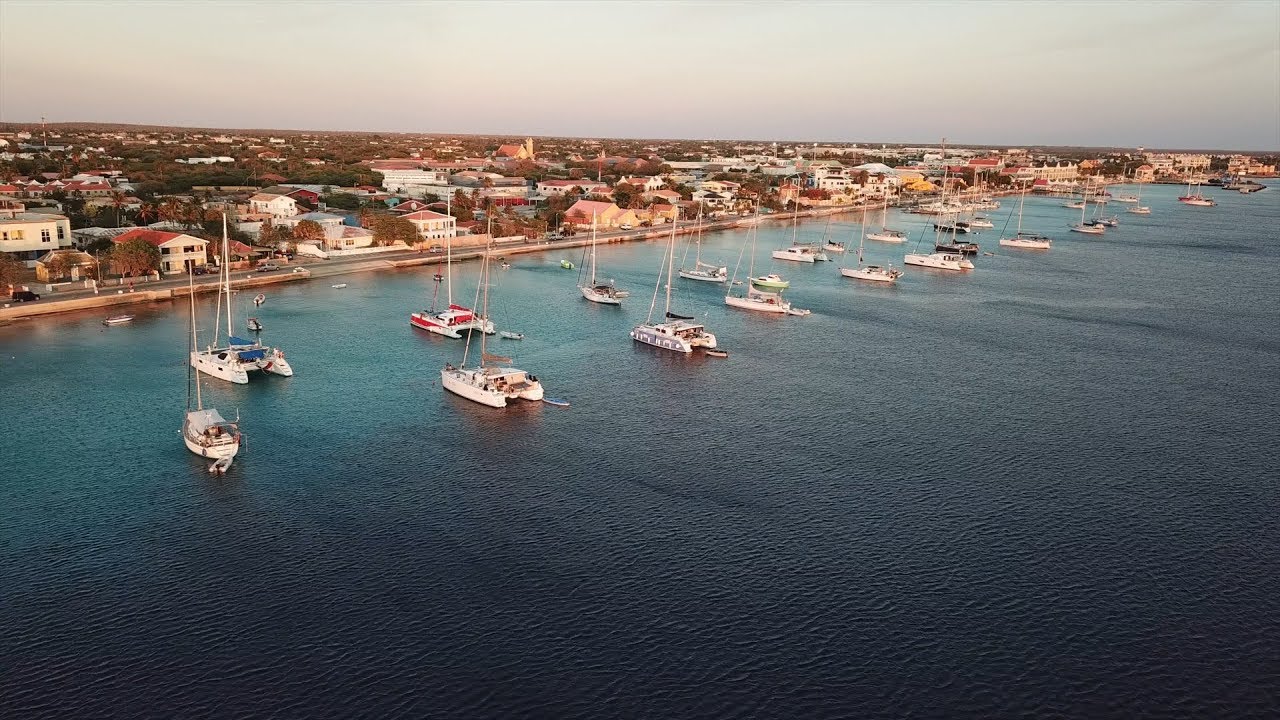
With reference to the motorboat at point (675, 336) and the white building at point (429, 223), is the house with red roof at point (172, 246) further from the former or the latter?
the motorboat at point (675, 336)

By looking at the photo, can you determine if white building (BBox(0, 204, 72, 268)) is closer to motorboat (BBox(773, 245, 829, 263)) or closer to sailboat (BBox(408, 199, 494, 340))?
sailboat (BBox(408, 199, 494, 340))

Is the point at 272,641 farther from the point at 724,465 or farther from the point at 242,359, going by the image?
the point at 242,359

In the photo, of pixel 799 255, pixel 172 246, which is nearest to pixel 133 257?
pixel 172 246

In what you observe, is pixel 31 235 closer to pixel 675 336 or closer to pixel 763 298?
pixel 675 336

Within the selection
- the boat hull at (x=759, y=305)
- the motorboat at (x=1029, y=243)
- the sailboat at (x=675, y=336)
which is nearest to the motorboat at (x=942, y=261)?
the motorboat at (x=1029, y=243)

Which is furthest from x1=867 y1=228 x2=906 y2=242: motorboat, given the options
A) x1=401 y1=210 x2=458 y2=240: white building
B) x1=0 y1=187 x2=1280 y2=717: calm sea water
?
x1=0 y1=187 x2=1280 y2=717: calm sea water

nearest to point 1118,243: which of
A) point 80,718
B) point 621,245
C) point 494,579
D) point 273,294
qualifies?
point 621,245
